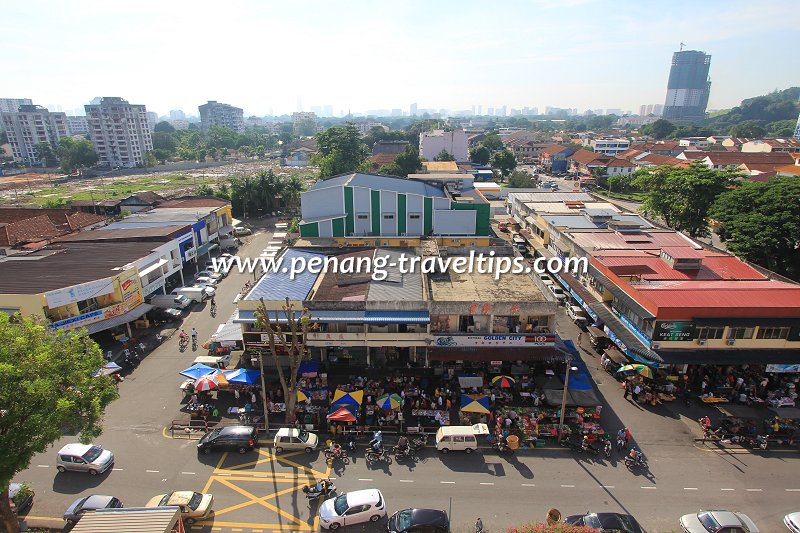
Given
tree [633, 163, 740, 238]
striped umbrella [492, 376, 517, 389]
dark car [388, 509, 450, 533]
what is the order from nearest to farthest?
dark car [388, 509, 450, 533] < striped umbrella [492, 376, 517, 389] < tree [633, 163, 740, 238]

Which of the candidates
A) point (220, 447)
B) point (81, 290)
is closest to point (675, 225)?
point (220, 447)

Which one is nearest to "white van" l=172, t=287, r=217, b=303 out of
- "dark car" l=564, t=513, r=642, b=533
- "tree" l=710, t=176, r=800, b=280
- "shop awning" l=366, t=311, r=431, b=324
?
"shop awning" l=366, t=311, r=431, b=324

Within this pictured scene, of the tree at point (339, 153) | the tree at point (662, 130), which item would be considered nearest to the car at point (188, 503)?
the tree at point (339, 153)

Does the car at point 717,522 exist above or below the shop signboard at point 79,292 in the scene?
below

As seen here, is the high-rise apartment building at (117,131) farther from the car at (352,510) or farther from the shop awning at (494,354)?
the car at (352,510)

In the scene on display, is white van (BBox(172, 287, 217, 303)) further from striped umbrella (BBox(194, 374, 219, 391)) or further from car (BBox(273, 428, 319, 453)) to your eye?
car (BBox(273, 428, 319, 453))

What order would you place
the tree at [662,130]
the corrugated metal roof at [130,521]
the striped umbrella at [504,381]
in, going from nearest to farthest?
the corrugated metal roof at [130,521] < the striped umbrella at [504,381] < the tree at [662,130]

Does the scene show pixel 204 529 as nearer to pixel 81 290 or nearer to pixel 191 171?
pixel 81 290
